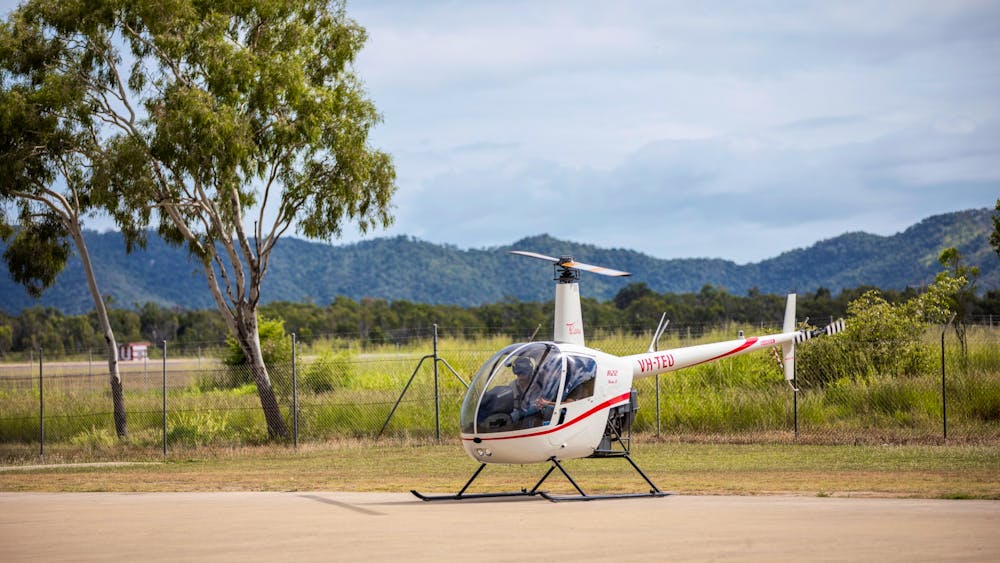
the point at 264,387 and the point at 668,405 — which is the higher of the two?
the point at 264,387

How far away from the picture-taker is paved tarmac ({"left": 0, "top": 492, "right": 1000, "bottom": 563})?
982 centimetres

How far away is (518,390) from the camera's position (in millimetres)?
13844

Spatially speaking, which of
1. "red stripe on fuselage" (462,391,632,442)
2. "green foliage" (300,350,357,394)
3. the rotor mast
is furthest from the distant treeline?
"red stripe on fuselage" (462,391,632,442)

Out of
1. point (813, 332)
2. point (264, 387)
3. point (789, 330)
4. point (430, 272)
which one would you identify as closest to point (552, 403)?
point (789, 330)

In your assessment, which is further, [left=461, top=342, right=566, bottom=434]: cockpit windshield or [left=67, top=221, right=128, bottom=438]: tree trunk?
[left=67, top=221, right=128, bottom=438]: tree trunk

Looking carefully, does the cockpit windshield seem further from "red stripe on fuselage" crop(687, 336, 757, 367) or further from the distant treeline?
the distant treeline

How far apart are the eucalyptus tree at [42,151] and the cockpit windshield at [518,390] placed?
14417 mm

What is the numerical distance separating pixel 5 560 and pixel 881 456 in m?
13.8

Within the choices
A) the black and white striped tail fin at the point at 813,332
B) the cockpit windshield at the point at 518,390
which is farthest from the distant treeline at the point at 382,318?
the cockpit windshield at the point at 518,390

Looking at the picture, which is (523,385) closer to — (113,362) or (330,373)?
(113,362)

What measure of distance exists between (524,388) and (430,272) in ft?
549

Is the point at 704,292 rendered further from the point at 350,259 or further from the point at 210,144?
the point at 350,259

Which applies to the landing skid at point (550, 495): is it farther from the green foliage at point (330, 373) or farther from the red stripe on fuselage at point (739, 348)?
the green foliage at point (330, 373)

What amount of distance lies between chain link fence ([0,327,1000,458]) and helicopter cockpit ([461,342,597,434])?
28.5ft
